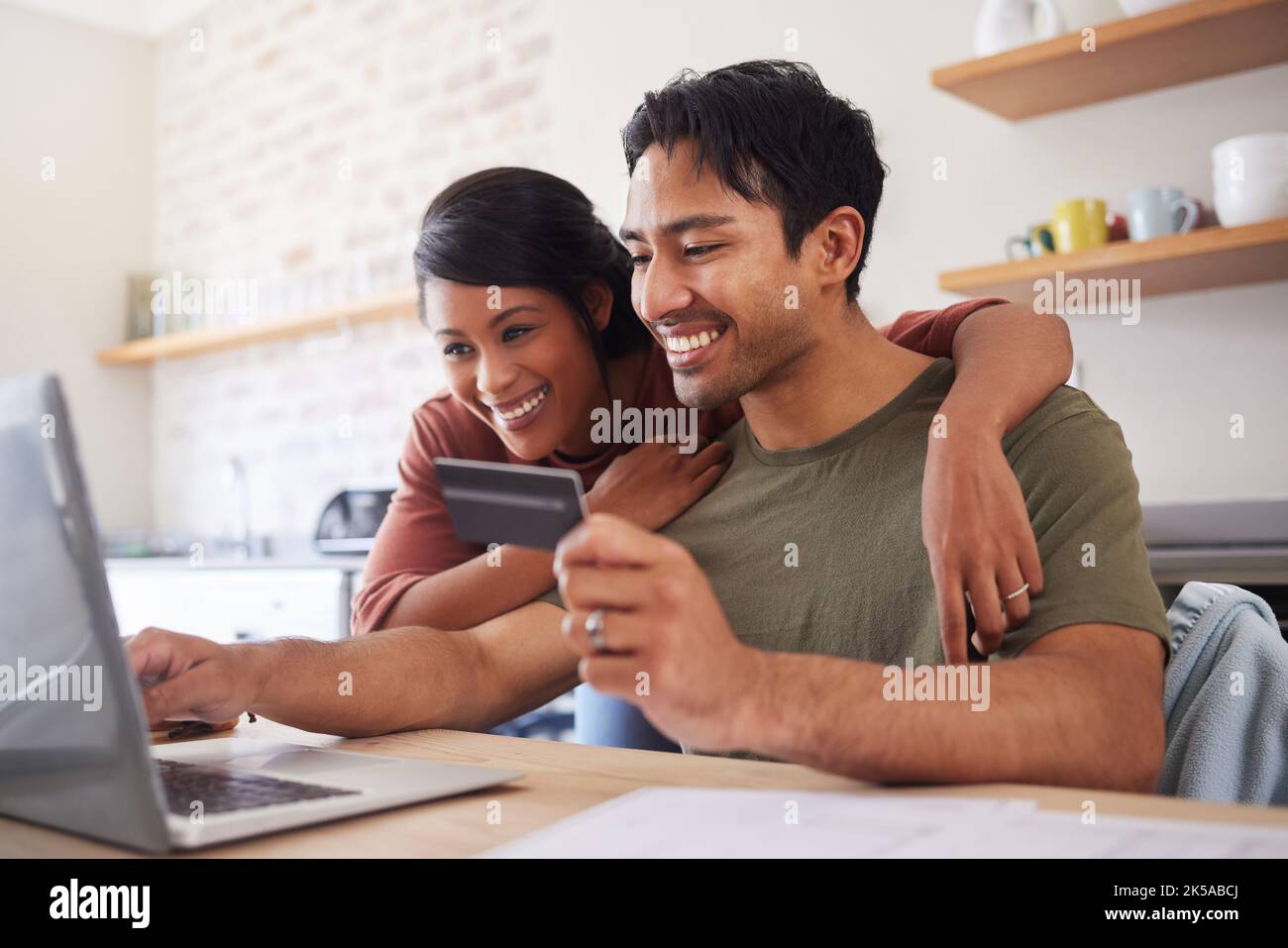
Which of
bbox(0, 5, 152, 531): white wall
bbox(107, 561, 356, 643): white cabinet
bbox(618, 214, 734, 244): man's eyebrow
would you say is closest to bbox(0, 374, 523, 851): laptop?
bbox(618, 214, 734, 244): man's eyebrow

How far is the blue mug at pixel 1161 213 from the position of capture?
85.9 inches

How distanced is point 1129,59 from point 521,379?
1.45 m

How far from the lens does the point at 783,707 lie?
730mm

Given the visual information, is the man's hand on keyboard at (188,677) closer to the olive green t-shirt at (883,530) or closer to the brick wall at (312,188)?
the olive green t-shirt at (883,530)

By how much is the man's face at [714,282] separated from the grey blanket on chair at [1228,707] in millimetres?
514

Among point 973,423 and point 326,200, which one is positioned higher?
point 326,200

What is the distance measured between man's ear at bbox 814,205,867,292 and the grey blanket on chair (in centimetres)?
55

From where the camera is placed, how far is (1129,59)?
224 cm

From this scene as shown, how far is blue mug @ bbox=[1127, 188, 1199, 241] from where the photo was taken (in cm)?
218

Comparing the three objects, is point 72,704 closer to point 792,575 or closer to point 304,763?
point 304,763
